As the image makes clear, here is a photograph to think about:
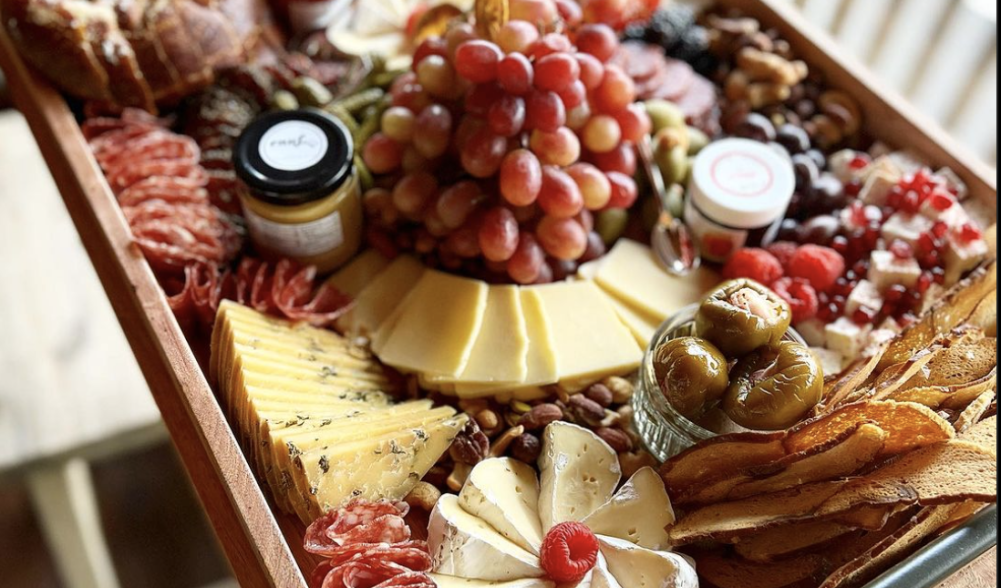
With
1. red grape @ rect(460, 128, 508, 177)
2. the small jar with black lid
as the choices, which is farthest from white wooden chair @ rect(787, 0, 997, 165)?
the small jar with black lid

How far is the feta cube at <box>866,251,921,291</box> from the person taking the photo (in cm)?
114

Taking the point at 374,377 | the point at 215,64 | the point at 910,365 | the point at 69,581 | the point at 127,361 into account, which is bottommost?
the point at 69,581

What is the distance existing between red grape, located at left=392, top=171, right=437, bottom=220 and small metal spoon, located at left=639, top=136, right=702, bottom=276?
0.31 m

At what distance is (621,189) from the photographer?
1.17 meters

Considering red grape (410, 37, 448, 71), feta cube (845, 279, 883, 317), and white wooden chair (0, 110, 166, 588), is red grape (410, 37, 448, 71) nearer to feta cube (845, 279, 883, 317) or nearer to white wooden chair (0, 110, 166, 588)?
feta cube (845, 279, 883, 317)

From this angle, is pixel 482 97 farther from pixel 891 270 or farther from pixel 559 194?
pixel 891 270

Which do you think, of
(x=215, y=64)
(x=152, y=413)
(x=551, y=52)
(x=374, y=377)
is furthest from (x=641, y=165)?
(x=152, y=413)

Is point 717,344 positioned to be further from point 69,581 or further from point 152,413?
point 69,581

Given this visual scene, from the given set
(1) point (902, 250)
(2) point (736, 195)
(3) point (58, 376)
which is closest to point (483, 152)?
(2) point (736, 195)

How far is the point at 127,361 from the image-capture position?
1522 mm

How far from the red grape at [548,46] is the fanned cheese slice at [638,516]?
0.51 metres

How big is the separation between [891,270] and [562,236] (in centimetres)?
42

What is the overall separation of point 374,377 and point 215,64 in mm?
526

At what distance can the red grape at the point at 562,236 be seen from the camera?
1.12m
